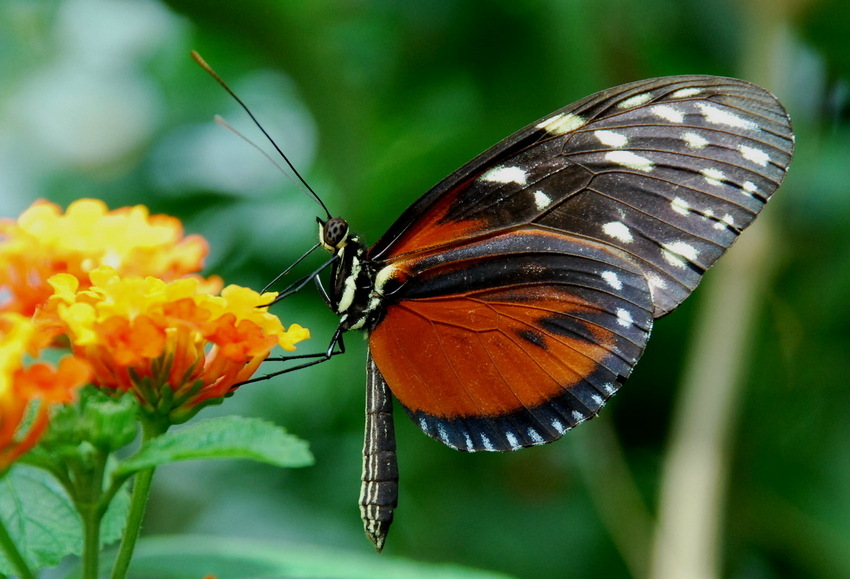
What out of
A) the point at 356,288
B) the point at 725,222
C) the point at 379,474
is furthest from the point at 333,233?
the point at 725,222

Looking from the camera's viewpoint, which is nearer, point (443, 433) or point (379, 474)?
point (379, 474)

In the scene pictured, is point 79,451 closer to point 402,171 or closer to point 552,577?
point 402,171

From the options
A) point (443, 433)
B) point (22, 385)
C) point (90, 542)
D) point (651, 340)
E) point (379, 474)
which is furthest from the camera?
point (651, 340)

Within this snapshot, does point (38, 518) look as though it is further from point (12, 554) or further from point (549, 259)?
point (549, 259)

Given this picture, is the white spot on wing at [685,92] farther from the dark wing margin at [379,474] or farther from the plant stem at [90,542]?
the plant stem at [90,542]

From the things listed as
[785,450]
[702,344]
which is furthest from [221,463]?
[785,450]

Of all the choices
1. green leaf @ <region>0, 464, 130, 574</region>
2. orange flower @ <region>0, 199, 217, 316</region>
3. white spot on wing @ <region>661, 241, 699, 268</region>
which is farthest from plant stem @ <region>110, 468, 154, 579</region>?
white spot on wing @ <region>661, 241, 699, 268</region>

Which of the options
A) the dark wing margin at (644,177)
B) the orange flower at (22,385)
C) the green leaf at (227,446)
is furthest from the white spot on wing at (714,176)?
the orange flower at (22,385)

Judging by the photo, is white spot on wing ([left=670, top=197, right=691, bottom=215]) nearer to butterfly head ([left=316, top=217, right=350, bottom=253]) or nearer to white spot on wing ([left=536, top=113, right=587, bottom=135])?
white spot on wing ([left=536, top=113, right=587, bottom=135])
